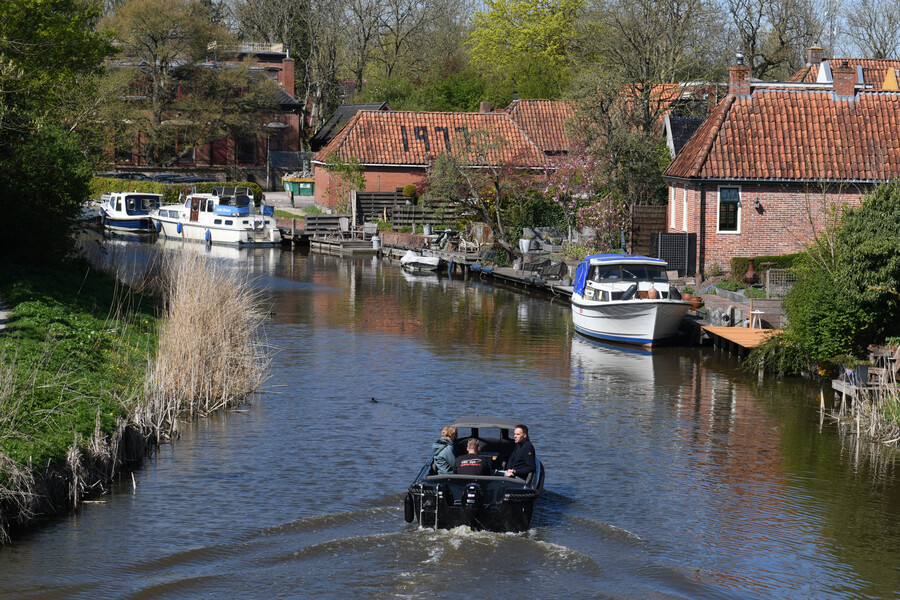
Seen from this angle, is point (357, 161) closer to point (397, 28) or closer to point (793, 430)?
point (397, 28)

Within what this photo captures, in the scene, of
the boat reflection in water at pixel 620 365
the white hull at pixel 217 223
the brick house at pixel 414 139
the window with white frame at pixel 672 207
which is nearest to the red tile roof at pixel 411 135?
the brick house at pixel 414 139

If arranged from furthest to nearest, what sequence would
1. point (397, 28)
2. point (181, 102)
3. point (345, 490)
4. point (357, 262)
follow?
point (397, 28) < point (181, 102) < point (357, 262) < point (345, 490)

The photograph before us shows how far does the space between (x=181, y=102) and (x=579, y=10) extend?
33720 millimetres

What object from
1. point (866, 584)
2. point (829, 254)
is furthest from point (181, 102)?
point (866, 584)

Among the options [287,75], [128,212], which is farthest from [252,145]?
[128,212]

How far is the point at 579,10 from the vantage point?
296ft

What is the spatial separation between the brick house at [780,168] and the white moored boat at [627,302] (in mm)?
6104

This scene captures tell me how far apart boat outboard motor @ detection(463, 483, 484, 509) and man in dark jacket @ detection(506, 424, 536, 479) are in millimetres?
1186

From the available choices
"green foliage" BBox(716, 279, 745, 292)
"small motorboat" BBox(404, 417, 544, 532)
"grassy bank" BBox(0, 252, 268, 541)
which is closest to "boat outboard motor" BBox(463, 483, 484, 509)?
"small motorboat" BBox(404, 417, 544, 532)

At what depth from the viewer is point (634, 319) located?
33656 millimetres

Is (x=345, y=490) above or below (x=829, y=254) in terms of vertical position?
below

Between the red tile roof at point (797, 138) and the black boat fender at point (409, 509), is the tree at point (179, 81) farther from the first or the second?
the black boat fender at point (409, 509)

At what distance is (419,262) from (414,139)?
54.8ft

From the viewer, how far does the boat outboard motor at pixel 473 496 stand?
16250 mm
